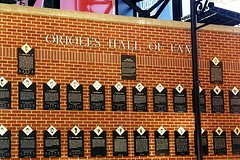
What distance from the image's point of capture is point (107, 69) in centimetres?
1243

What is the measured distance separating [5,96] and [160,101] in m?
3.72

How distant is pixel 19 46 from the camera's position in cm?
1165

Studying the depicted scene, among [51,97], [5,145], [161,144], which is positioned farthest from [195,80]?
[5,145]

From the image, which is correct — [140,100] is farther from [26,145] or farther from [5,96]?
[5,96]

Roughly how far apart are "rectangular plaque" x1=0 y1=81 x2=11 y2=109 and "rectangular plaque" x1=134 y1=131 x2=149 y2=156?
120 inches

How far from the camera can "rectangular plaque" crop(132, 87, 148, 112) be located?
12.6 m

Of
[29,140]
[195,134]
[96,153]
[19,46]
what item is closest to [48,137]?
[29,140]

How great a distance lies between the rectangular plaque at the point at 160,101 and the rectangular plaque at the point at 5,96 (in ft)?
11.4

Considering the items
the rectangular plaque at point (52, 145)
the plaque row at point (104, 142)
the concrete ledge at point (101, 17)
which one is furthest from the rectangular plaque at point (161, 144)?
the concrete ledge at point (101, 17)

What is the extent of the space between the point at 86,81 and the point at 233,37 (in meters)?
4.34

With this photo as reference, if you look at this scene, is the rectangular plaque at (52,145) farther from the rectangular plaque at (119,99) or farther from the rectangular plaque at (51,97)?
the rectangular plaque at (119,99)

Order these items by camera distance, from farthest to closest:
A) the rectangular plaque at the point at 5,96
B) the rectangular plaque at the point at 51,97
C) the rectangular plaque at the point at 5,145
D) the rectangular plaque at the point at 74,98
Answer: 1. the rectangular plaque at the point at 74,98
2. the rectangular plaque at the point at 51,97
3. the rectangular plaque at the point at 5,96
4. the rectangular plaque at the point at 5,145

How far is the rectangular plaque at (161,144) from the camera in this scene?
1266cm

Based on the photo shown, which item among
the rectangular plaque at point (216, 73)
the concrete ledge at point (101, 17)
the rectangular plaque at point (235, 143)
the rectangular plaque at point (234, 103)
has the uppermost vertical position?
the concrete ledge at point (101, 17)
